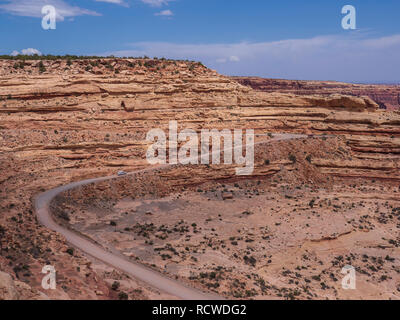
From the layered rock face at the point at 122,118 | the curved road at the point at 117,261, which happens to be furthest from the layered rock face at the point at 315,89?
the curved road at the point at 117,261

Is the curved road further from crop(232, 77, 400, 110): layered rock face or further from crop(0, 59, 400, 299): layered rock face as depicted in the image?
crop(232, 77, 400, 110): layered rock face

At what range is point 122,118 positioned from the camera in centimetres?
3062

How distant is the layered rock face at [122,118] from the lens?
2406 cm

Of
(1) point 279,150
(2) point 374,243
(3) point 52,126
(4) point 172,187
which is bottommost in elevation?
(2) point 374,243

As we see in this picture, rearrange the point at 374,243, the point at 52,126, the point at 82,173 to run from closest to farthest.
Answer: the point at 374,243
the point at 82,173
the point at 52,126

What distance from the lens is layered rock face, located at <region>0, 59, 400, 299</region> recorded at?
24.1m

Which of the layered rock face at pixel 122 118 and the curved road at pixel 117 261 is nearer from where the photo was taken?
the curved road at pixel 117 261

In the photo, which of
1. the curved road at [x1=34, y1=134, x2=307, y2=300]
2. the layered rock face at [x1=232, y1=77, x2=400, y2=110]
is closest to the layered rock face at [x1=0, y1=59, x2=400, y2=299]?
the curved road at [x1=34, y1=134, x2=307, y2=300]

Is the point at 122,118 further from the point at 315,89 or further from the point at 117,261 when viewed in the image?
the point at 315,89

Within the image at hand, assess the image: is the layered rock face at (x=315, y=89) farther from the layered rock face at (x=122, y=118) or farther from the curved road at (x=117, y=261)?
the curved road at (x=117, y=261)

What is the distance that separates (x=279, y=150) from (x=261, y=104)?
22.1 ft
